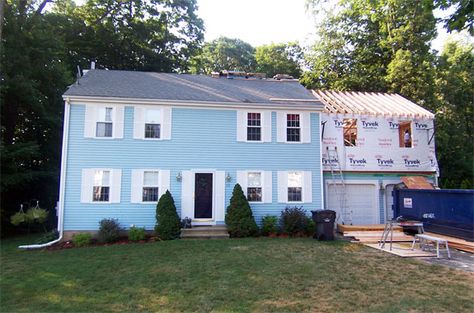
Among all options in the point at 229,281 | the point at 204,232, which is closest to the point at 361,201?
the point at 204,232

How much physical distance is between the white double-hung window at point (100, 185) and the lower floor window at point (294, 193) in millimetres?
6781

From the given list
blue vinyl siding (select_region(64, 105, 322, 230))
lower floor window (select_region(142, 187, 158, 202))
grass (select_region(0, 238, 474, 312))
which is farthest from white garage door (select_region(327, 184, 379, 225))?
lower floor window (select_region(142, 187, 158, 202))

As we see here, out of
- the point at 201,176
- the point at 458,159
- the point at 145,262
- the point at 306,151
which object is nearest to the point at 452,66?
the point at 458,159

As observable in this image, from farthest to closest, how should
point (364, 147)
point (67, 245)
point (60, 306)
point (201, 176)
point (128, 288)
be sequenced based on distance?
point (364, 147)
point (201, 176)
point (67, 245)
point (128, 288)
point (60, 306)

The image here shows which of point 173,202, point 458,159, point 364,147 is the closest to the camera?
point 173,202

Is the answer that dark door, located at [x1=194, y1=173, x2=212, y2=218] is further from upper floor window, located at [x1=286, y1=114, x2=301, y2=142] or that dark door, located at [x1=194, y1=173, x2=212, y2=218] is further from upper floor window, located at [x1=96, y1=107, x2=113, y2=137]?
upper floor window, located at [x1=96, y1=107, x2=113, y2=137]

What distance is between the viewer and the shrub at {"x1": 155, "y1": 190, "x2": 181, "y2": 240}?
38.8 feet

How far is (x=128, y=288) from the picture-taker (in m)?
6.51

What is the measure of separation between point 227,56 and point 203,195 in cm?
2573

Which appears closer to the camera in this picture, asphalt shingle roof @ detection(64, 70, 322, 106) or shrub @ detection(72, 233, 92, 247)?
shrub @ detection(72, 233, 92, 247)

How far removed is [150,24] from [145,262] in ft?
74.6

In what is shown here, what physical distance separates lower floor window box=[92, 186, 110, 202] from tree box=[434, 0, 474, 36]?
1172 centimetres

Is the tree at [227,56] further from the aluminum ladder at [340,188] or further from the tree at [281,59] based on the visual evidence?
the aluminum ladder at [340,188]

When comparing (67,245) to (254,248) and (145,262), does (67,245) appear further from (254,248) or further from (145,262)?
(254,248)
